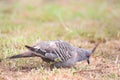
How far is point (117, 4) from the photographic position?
1138cm

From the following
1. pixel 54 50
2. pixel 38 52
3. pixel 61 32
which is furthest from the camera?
pixel 61 32

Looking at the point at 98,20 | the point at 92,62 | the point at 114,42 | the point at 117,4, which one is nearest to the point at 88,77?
the point at 92,62

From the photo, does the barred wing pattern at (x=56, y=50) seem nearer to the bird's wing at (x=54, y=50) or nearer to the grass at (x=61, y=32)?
the bird's wing at (x=54, y=50)

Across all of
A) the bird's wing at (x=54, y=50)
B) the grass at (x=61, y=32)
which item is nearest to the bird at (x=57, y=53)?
the bird's wing at (x=54, y=50)

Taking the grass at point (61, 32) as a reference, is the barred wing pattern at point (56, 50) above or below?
above

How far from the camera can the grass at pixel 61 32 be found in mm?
5488

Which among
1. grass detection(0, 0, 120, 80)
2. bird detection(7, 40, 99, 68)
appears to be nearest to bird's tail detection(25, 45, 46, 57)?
bird detection(7, 40, 99, 68)

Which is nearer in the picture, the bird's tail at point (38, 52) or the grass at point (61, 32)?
the bird's tail at point (38, 52)

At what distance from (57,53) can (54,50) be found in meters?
0.05

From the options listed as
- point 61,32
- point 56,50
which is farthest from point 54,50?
point 61,32

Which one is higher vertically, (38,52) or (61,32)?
(38,52)

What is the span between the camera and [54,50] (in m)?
5.50

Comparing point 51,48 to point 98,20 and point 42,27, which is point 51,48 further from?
point 98,20

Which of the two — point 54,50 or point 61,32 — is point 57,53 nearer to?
point 54,50
